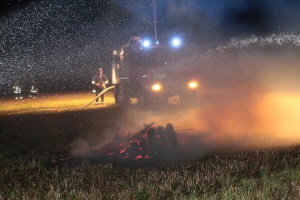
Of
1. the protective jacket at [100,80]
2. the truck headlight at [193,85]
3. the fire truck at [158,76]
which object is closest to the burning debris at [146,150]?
the fire truck at [158,76]

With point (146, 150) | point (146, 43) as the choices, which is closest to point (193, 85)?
point (146, 43)

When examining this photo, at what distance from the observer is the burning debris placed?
6.02 m

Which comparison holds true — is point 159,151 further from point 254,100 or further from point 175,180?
point 254,100

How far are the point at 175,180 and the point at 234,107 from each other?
750 centimetres

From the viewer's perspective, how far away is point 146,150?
20.2 ft

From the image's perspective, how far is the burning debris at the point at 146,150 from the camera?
6018 millimetres

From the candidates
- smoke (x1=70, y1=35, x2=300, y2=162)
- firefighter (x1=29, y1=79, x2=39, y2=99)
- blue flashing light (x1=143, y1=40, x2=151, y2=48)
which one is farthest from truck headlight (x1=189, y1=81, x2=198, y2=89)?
firefighter (x1=29, y1=79, x2=39, y2=99)

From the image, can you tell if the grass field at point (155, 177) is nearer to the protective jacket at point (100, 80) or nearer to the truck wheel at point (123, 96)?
the truck wheel at point (123, 96)

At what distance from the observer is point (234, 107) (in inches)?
457

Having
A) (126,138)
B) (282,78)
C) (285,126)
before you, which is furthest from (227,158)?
(282,78)

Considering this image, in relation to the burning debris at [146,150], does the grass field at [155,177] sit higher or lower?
lower

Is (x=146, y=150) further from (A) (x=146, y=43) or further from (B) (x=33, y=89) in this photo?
(B) (x=33, y=89)

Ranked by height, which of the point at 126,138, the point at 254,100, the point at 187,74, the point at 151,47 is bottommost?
the point at 126,138

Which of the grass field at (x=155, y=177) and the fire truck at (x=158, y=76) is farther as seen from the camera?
the fire truck at (x=158, y=76)
